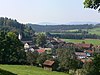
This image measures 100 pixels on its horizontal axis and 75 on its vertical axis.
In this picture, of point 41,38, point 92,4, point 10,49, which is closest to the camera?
point 92,4

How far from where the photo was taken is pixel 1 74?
2597 cm

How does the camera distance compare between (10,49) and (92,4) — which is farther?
(10,49)

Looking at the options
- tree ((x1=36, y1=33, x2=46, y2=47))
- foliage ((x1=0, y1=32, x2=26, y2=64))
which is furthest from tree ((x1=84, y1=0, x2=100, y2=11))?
tree ((x1=36, y1=33, x2=46, y2=47))

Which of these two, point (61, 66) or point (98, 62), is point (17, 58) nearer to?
point (61, 66)

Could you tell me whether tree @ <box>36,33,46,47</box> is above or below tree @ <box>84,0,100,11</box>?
below

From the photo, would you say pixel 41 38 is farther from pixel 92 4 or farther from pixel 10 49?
pixel 92 4

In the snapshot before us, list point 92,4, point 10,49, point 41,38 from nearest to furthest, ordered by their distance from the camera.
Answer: point 92,4 < point 10,49 < point 41,38

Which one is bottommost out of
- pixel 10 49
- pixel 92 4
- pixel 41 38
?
pixel 41 38

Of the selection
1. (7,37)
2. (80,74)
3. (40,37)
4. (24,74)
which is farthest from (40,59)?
(40,37)

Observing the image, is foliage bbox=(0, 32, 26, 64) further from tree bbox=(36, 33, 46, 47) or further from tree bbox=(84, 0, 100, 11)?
tree bbox=(36, 33, 46, 47)

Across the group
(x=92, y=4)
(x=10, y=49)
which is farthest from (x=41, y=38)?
(x=92, y=4)

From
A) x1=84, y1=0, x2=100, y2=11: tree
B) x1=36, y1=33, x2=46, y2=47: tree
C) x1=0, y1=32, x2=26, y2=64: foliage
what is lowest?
x1=36, y1=33, x2=46, y2=47: tree

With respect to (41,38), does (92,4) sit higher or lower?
higher

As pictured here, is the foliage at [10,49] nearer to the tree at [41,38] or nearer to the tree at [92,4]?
the tree at [92,4]
